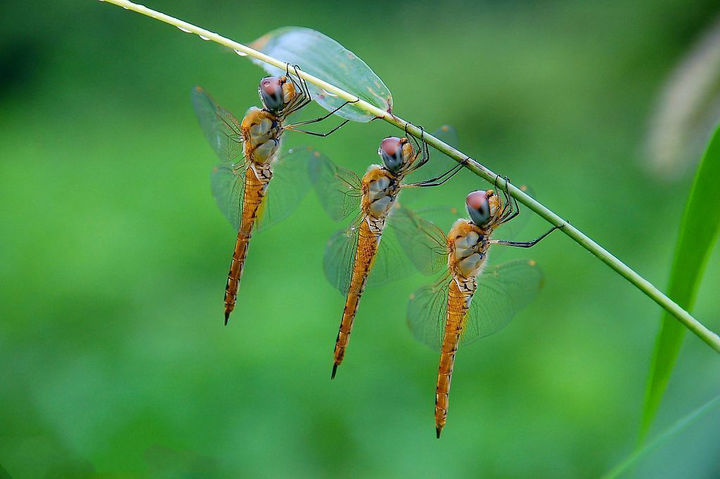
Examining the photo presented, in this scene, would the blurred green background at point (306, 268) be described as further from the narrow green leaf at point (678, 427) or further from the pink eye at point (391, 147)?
the pink eye at point (391, 147)

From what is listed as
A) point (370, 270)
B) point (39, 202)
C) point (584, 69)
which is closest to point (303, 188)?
point (370, 270)

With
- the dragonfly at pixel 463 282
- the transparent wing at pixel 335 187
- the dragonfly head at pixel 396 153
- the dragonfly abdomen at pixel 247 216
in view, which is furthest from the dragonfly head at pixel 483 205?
the dragonfly abdomen at pixel 247 216

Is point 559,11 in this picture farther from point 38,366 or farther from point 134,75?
point 38,366

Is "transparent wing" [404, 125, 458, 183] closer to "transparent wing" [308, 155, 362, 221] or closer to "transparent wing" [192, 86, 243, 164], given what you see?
"transparent wing" [308, 155, 362, 221]

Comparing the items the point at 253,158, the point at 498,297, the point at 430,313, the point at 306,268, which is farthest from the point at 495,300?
the point at 306,268

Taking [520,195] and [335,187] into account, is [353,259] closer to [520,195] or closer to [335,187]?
[335,187]

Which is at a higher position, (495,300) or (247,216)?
(247,216)
